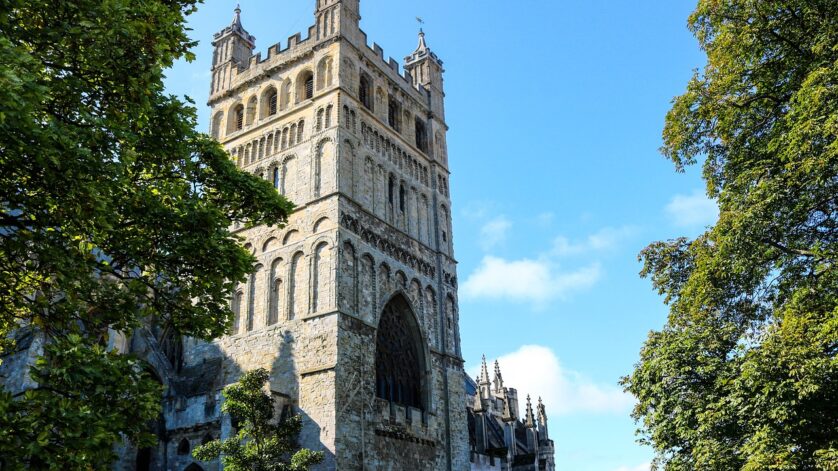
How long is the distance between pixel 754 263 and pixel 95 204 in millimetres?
10817

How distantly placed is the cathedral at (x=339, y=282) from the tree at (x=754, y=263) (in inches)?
421

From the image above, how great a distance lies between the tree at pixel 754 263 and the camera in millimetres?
11516

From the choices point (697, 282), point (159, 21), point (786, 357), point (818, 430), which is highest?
point (159, 21)

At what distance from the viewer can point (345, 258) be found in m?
24.5

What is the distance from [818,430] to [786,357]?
4.79ft

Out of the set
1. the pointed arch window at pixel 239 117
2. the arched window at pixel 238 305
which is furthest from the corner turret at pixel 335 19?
the arched window at pixel 238 305

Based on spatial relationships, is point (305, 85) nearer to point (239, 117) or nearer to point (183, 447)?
point (239, 117)

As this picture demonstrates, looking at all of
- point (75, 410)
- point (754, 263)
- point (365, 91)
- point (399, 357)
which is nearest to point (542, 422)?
point (399, 357)

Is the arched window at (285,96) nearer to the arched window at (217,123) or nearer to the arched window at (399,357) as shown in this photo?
the arched window at (217,123)

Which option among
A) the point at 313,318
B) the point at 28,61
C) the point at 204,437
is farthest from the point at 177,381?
the point at 28,61

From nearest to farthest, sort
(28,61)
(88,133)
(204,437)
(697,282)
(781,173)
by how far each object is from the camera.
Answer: (28,61) → (88,133) → (781,173) → (697,282) → (204,437)

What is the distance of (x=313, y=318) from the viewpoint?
77.1ft

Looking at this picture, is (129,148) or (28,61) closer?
(28,61)

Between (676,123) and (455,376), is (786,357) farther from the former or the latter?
(455,376)
